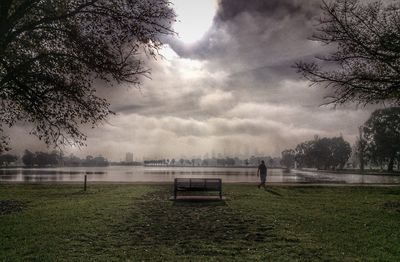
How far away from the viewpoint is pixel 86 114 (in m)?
11.3

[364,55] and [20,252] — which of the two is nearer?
[20,252]

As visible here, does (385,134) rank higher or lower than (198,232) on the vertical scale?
higher

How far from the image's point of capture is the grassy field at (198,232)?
336 inches

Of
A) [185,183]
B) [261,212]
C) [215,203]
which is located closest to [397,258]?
[261,212]

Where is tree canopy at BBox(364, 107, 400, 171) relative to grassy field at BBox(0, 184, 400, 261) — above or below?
above

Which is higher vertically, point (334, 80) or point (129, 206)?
point (334, 80)

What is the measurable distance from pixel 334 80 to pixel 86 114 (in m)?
9.78

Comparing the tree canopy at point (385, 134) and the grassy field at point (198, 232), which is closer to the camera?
the grassy field at point (198, 232)

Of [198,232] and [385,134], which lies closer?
[198,232]

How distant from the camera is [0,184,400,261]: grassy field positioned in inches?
336

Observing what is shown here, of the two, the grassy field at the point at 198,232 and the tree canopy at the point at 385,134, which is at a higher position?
the tree canopy at the point at 385,134

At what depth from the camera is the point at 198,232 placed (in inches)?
433

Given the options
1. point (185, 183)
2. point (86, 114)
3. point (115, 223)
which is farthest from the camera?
point (185, 183)

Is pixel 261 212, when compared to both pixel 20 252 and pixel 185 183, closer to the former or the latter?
pixel 185 183
